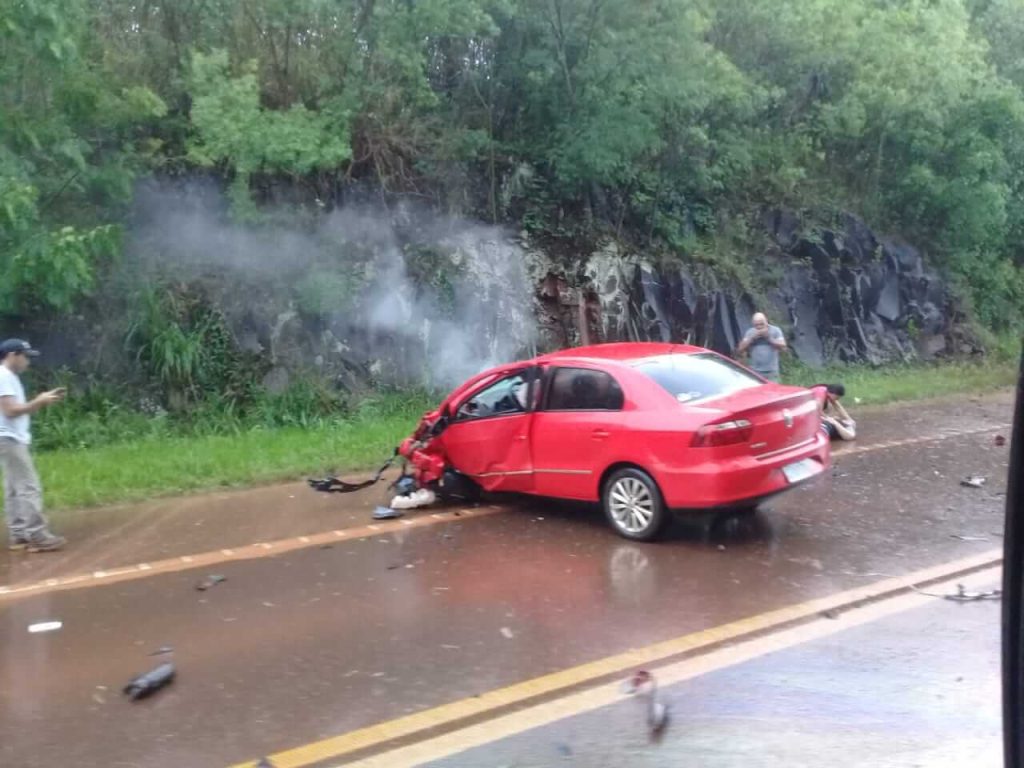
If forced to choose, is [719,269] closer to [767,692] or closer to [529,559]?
[529,559]

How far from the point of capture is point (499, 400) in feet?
30.7

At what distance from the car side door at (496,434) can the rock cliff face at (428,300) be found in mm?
6750

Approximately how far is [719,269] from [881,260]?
515 cm

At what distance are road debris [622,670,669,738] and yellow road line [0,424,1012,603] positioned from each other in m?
3.75

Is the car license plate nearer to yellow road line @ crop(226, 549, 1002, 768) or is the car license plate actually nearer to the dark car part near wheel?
yellow road line @ crop(226, 549, 1002, 768)

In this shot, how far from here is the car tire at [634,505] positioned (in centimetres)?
814

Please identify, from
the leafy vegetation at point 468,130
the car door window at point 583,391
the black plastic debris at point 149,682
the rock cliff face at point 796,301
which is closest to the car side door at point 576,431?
the car door window at point 583,391

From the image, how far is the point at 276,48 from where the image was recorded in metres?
16.6

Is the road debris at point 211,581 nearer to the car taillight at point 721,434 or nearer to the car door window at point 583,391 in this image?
the car door window at point 583,391

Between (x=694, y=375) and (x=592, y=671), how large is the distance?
3.58 metres

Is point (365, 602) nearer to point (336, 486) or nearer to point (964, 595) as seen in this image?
point (336, 486)

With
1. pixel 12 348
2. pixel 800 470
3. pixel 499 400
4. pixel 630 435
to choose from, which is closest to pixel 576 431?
pixel 630 435

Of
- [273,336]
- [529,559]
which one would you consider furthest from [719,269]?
[529,559]

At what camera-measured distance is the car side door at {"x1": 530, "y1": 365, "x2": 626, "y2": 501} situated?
27.8 ft
